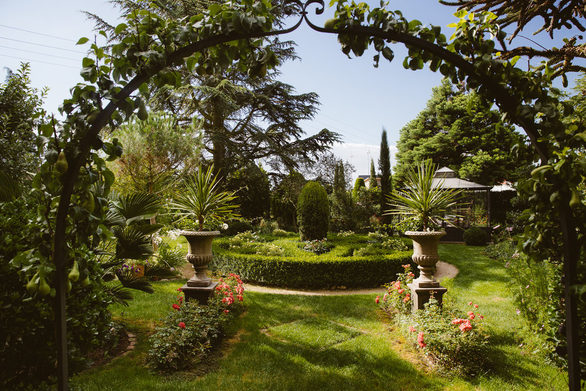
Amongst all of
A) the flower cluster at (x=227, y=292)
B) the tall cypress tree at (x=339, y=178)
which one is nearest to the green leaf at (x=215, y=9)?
the flower cluster at (x=227, y=292)

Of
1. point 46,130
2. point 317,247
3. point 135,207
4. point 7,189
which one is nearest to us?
point 46,130

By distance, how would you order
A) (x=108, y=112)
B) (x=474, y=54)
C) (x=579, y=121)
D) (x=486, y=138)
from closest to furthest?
(x=108, y=112) → (x=579, y=121) → (x=474, y=54) → (x=486, y=138)

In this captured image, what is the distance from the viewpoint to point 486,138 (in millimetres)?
18391

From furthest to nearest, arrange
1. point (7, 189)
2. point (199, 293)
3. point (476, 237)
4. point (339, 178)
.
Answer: point (339, 178), point (476, 237), point (199, 293), point (7, 189)

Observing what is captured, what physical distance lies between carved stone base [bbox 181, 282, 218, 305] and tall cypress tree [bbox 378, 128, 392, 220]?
1205 centimetres

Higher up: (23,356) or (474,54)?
(474,54)

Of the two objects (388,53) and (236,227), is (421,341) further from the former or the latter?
(236,227)

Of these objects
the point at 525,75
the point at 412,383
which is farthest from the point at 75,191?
the point at 412,383

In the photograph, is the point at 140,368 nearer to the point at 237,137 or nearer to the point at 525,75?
the point at 525,75

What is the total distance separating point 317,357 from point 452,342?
1546 millimetres

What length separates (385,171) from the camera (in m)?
16.3

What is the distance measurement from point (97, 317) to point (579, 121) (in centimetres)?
374

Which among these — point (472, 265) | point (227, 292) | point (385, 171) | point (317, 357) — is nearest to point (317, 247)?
point (472, 265)

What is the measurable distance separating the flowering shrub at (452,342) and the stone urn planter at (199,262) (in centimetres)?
284
